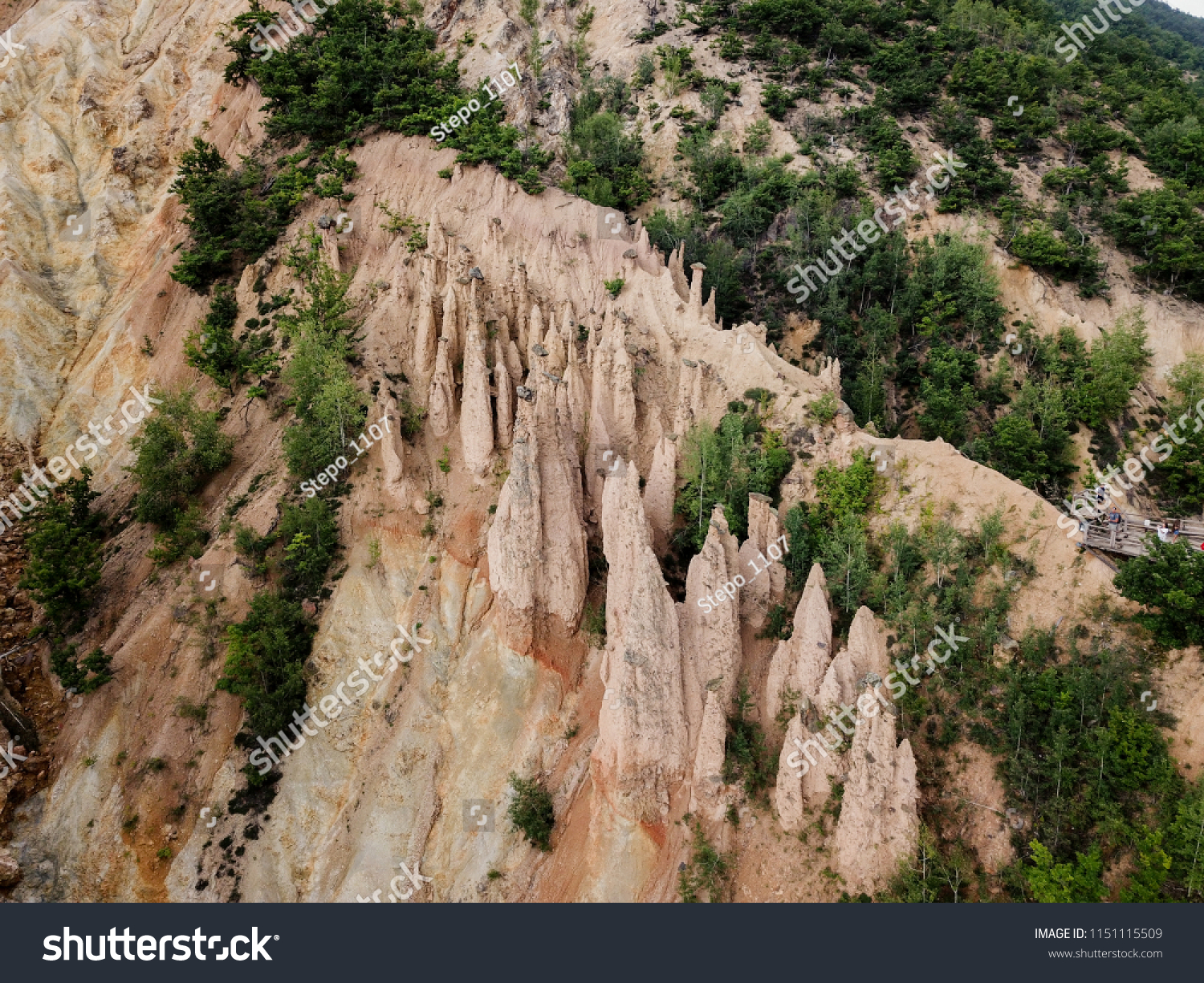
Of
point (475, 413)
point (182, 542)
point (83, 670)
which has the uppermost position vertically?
point (475, 413)

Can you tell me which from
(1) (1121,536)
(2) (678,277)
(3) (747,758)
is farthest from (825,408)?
(3) (747,758)

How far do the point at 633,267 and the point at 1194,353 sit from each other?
98.5 feet

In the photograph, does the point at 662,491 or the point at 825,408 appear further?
the point at 662,491

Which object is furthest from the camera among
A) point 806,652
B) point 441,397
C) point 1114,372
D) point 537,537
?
point 1114,372

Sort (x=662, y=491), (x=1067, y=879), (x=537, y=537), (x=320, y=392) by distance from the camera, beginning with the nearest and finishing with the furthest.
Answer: (x=1067, y=879) → (x=537, y=537) → (x=662, y=491) → (x=320, y=392)

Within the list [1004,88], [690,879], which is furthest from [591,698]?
[1004,88]

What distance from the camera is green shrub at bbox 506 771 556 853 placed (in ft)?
76.3

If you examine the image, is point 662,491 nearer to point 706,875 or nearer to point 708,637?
point 708,637

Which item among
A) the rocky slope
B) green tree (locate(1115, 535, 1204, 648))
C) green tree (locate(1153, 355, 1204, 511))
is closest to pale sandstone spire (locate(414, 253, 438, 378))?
the rocky slope

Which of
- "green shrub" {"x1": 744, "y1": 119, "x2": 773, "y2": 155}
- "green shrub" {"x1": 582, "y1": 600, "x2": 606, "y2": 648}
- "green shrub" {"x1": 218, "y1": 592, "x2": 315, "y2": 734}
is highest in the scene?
"green shrub" {"x1": 744, "y1": 119, "x2": 773, "y2": 155}

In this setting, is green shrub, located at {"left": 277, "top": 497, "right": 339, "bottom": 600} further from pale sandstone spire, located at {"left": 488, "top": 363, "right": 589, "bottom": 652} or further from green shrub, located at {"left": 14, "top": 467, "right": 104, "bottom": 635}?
green shrub, located at {"left": 14, "top": 467, "right": 104, "bottom": 635}

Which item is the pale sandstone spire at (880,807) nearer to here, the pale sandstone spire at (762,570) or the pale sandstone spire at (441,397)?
the pale sandstone spire at (762,570)

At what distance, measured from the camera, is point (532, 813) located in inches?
918

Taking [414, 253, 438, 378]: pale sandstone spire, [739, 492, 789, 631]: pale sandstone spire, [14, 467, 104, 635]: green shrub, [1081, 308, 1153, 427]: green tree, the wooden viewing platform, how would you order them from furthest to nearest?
[1081, 308, 1153, 427]: green tree
[414, 253, 438, 378]: pale sandstone spire
[14, 467, 104, 635]: green shrub
[739, 492, 789, 631]: pale sandstone spire
the wooden viewing platform
